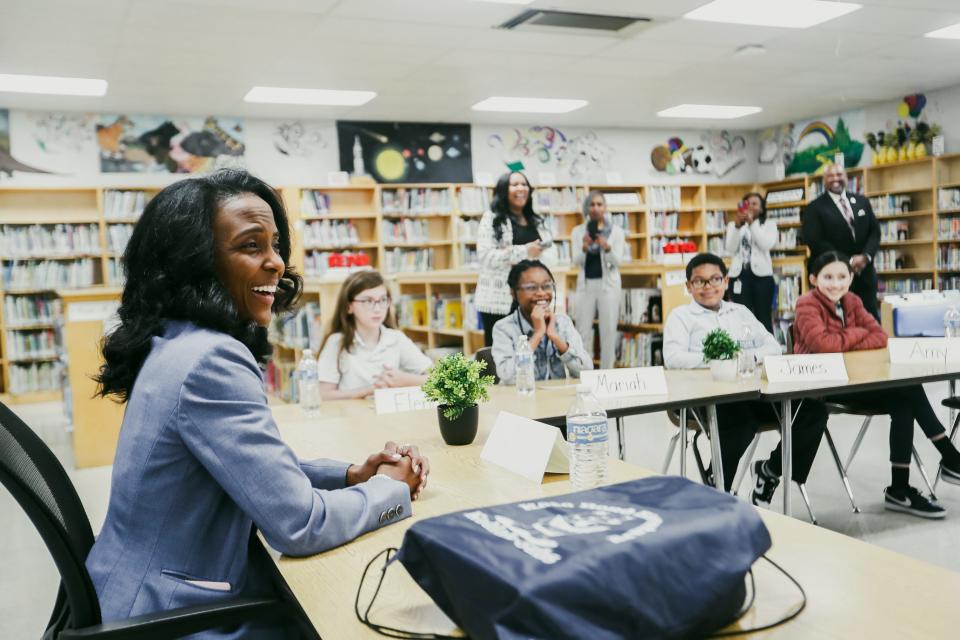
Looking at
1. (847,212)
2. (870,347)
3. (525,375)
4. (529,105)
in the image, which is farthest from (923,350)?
(529,105)

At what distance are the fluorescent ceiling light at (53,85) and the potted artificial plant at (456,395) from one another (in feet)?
19.4

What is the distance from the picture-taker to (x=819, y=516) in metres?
3.65

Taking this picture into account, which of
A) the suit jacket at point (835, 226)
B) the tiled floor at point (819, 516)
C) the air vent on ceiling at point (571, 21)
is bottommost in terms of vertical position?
the tiled floor at point (819, 516)

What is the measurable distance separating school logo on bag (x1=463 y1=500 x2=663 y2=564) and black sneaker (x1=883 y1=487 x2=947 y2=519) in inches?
125

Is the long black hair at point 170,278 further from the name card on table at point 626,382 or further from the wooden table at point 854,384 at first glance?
the wooden table at point 854,384

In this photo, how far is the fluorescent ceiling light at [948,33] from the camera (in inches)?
254

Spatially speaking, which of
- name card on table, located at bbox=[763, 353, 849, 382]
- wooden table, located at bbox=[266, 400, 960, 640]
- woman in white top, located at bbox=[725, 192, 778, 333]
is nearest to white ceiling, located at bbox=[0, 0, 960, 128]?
woman in white top, located at bbox=[725, 192, 778, 333]

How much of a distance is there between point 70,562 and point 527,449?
94 cm

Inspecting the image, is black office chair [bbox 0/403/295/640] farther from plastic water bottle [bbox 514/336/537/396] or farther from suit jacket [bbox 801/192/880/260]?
suit jacket [bbox 801/192/880/260]

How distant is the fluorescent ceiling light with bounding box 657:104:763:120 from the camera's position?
9.41 meters

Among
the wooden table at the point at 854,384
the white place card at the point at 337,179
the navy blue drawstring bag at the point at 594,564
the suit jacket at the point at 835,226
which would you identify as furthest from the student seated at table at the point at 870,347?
the white place card at the point at 337,179

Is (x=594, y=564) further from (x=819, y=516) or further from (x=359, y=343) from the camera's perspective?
(x=819, y=516)

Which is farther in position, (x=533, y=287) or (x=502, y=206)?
(x=502, y=206)

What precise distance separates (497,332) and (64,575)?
256 centimetres
